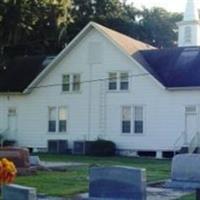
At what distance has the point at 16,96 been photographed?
147ft

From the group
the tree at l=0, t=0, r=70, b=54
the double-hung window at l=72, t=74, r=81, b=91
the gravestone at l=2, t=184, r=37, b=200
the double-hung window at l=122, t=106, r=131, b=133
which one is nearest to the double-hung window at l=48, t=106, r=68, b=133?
the double-hung window at l=72, t=74, r=81, b=91

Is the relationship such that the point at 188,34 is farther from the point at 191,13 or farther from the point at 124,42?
the point at 124,42

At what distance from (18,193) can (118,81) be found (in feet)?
97.4

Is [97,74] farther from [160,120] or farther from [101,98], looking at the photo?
[160,120]

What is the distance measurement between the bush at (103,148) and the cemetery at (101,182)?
13.6 m

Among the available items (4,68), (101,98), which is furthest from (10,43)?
(101,98)

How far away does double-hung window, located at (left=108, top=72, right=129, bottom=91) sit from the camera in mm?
40969

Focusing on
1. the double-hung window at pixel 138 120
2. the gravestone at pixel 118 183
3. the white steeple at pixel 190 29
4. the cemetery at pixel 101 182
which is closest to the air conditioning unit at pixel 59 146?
the double-hung window at pixel 138 120

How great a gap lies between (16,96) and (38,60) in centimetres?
419

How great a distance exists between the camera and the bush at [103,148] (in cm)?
3941

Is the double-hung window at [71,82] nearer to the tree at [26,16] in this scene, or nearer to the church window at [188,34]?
the tree at [26,16]

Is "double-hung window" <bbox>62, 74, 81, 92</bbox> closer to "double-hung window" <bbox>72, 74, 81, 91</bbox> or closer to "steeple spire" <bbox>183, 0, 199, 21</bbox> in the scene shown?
"double-hung window" <bbox>72, 74, 81, 91</bbox>

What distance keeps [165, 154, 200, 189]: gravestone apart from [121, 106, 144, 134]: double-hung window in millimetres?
20690

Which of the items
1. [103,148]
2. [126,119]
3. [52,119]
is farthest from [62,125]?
[126,119]
